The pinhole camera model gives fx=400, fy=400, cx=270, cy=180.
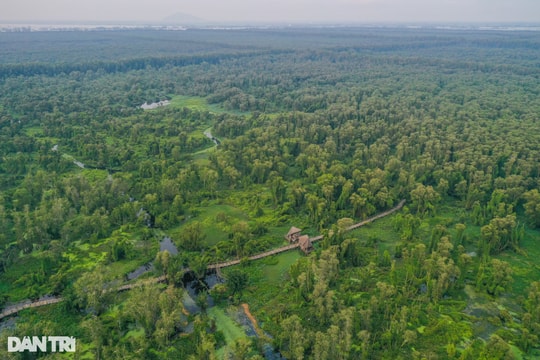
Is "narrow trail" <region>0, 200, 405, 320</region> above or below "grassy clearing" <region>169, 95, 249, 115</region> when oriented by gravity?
below

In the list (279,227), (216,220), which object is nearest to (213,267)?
(216,220)

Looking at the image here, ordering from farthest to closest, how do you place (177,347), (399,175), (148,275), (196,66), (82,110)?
1. (196,66)
2. (82,110)
3. (399,175)
4. (148,275)
5. (177,347)

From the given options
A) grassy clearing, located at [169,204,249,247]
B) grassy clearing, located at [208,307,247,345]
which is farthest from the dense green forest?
grassy clearing, located at [169,204,249,247]

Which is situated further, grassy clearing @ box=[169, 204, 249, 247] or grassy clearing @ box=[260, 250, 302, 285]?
grassy clearing @ box=[169, 204, 249, 247]

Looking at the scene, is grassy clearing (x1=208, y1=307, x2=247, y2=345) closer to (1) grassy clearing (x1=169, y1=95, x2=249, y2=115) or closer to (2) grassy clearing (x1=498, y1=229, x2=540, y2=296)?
(2) grassy clearing (x1=498, y1=229, x2=540, y2=296)

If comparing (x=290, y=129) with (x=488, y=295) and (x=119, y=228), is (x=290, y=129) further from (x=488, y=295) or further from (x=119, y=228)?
(x=488, y=295)

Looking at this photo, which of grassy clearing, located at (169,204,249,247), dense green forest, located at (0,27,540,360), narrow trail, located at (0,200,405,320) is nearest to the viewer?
dense green forest, located at (0,27,540,360)

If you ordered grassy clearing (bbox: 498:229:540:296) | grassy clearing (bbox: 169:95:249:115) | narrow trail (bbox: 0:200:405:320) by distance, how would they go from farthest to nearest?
grassy clearing (bbox: 169:95:249:115)
grassy clearing (bbox: 498:229:540:296)
narrow trail (bbox: 0:200:405:320)

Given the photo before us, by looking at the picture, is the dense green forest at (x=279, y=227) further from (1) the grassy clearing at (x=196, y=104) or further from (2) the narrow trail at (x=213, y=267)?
(1) the grassy clearing at (x=196, y=104)

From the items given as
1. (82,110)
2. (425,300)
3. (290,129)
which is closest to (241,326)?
(425,300)
